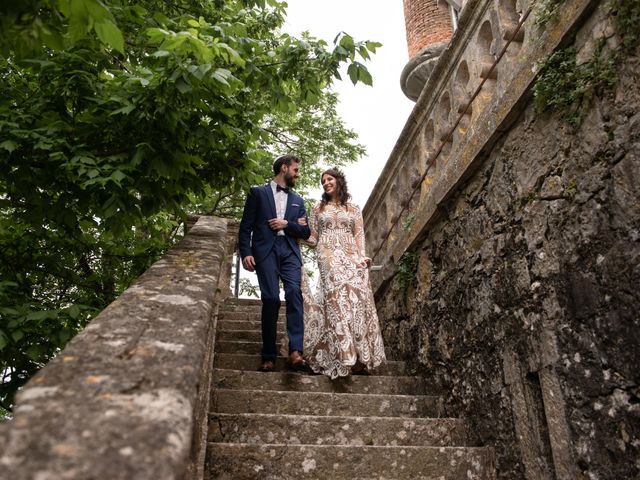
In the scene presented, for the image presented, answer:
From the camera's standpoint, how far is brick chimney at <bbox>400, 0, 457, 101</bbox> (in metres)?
8.11

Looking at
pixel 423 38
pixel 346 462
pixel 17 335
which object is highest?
pixel 423 38

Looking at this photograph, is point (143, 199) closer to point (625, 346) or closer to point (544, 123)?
point (544, 123)

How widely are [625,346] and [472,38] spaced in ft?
8.94

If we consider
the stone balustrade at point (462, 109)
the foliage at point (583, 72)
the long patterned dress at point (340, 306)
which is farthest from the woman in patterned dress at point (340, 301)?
the foliage at point (583, 72)

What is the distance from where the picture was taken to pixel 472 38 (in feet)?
13.2

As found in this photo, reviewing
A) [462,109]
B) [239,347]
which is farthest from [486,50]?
[239,347]

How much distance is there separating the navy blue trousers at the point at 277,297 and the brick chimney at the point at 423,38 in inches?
199

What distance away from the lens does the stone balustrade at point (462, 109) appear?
317 cm

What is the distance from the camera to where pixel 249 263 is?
165 inches

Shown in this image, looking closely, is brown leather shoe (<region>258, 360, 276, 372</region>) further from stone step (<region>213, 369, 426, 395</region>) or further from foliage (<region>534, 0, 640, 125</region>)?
foliage (<region>534, 0, 640, 125</region>)

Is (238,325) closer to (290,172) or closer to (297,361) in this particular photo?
(297,361)

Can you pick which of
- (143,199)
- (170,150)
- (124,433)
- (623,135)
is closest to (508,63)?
(623,135)

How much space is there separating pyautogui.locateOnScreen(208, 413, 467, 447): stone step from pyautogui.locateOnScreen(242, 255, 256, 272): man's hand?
1270 millimetres

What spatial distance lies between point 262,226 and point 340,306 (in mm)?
940
